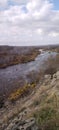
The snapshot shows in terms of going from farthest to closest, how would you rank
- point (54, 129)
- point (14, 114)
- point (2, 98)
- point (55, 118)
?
1. point (2, 98)
2. point (14, 114)
3. point (55, 118)
4. point (54, 129)

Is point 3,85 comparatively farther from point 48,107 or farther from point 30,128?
point 30,128

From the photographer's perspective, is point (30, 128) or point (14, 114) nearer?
point (30, 128)

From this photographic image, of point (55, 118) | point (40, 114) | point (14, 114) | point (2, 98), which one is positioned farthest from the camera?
point (2, 98)

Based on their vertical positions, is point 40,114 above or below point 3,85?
above

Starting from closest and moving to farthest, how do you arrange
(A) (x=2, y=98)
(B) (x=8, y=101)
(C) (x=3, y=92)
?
1. (B) (x=8, y=101)
2. (A) (x=2, y=98)
3. (C) (x=3, y=92)

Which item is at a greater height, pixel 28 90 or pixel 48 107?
pixel 48 107

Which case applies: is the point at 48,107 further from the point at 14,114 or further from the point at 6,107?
the point at 6,107

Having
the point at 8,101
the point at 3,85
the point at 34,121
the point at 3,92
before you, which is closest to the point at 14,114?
the point at 34,121

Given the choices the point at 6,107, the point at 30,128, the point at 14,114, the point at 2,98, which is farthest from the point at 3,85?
the point at 30,128

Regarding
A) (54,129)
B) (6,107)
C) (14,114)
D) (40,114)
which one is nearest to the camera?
(54,129)
